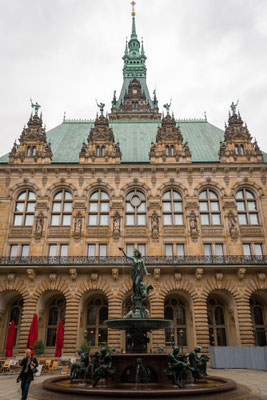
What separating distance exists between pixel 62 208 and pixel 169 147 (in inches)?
445

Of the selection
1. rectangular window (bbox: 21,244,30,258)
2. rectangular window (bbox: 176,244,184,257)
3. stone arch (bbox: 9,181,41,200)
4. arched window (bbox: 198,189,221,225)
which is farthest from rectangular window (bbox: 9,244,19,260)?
arched window (bbox: 198,189,221,225)

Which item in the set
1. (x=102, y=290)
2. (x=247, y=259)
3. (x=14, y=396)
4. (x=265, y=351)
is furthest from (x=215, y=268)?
(x=14, y=396)

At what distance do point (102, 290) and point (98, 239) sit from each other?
175 inches

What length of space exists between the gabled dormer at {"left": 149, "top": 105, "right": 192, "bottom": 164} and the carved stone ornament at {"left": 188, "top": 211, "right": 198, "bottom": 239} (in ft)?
17.5

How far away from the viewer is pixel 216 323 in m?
25.2

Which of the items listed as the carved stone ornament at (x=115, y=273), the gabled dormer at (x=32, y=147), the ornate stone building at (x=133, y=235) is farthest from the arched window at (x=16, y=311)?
the gabled dormer at (x=32, y=147)

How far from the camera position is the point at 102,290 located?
2367 cm

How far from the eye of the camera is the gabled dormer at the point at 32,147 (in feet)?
96.8

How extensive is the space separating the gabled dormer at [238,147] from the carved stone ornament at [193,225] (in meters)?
6.33

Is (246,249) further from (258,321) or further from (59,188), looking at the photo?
(59,188)

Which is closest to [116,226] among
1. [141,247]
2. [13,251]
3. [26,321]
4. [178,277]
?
[141,247]

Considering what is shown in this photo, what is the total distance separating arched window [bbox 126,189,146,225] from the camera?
27.5 meters

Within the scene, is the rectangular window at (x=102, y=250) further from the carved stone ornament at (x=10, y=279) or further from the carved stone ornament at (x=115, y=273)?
the carved stone ornament at (x=10, y=279)

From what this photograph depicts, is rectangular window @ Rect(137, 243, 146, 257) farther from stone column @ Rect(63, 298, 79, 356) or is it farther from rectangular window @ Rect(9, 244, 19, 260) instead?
rectangular window @ Rect(9, 244, 19, 260)
